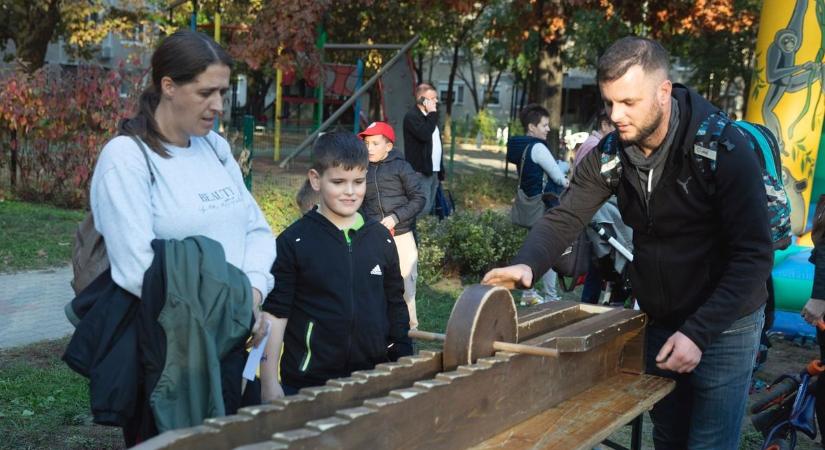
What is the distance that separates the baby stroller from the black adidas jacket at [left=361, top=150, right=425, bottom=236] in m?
2.74

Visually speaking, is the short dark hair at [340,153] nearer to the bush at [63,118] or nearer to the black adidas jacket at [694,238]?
the black adidas jacket at [694,238]

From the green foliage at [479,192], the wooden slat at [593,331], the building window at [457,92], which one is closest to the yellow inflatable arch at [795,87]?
the wooden slat at [593,331]

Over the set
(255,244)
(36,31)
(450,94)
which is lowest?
(255,244)

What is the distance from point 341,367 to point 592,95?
52357 millimetres

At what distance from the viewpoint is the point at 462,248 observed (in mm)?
9383

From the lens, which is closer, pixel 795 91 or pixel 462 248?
pixel 795 91

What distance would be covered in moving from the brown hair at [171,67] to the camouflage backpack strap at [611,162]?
141 cm

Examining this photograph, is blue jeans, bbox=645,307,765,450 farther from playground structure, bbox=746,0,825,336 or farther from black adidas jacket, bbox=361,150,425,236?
playground structure, bbox=746,0,825,336

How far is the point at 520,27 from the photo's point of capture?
52.1 ft

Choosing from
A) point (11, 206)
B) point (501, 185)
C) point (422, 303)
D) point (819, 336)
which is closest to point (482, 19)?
point (501, 185)

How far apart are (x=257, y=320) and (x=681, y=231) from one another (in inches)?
57.1

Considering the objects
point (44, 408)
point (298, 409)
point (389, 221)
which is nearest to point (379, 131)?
point (389, 221)

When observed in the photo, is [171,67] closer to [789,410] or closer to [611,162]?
[611,162]

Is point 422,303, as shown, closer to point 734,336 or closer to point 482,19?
point 734,336
